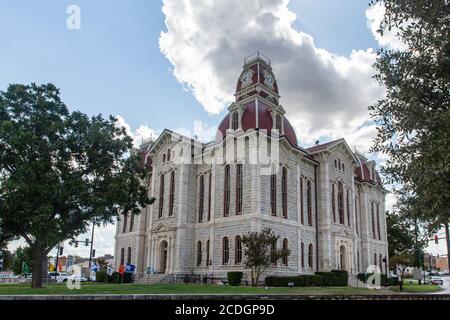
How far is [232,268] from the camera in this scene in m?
36.6

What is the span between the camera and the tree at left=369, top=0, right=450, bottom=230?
43.4 feet

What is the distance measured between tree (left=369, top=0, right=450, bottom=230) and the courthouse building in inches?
825

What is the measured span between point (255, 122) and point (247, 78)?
24.6ft

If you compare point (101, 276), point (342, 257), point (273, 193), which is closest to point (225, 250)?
point (273, 193)

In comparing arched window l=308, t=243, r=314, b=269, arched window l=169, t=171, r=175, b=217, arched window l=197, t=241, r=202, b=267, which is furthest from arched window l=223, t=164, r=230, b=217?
arched window l=308, t=243, r=314, b=269

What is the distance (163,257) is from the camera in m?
43.3

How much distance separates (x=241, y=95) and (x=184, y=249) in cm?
1686

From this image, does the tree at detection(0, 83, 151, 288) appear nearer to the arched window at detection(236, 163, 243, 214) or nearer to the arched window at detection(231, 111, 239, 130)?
the arched window at detection(236, 163, 243, 214)

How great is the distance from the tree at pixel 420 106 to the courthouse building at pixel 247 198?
68.7ft

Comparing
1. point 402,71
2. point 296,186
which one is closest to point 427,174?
point 402,71

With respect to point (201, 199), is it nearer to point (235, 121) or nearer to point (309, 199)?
point (235, 121)

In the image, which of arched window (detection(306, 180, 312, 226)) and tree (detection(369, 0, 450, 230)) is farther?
arched window (detection(306, 180, 312, 226))

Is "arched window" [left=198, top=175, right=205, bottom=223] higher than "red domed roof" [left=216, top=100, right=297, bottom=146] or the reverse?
the reverse

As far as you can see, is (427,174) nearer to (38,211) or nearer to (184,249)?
(38,211)
